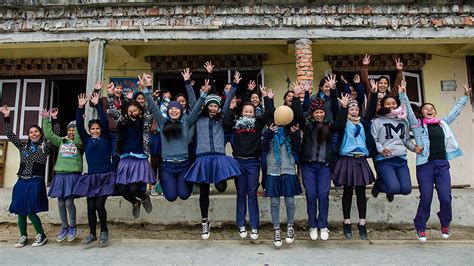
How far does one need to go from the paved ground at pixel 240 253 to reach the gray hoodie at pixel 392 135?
43.7 inches

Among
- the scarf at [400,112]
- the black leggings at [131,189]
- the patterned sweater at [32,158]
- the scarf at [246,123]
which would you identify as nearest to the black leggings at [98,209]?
the black leggings at [131,189]

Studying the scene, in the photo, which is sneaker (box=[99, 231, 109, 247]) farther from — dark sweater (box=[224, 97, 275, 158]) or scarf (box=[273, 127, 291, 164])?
Answer: scarf (box=[273, 127, 291, 164])

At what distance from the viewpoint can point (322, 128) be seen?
436cm

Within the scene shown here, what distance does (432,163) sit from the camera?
439 cm

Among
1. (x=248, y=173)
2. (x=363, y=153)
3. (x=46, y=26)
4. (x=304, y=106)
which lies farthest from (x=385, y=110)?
(x=46, y=26)

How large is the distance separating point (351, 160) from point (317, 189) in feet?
1.72

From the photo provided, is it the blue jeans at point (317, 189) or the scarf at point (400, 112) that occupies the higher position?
the scarf at point (400, 112)

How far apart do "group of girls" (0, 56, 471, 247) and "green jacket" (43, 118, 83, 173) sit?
17mm

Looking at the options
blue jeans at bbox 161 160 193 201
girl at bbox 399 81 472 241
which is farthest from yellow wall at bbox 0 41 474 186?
blue jeans at bbox 161 160 193 201

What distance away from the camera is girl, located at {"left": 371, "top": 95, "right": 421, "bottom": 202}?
172 inches

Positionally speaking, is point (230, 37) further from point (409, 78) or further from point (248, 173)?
point (409, 78)

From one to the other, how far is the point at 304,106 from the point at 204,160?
1.46 m

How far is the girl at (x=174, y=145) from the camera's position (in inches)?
172

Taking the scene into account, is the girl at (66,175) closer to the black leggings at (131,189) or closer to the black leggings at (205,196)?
the black leggings at (131,189)
